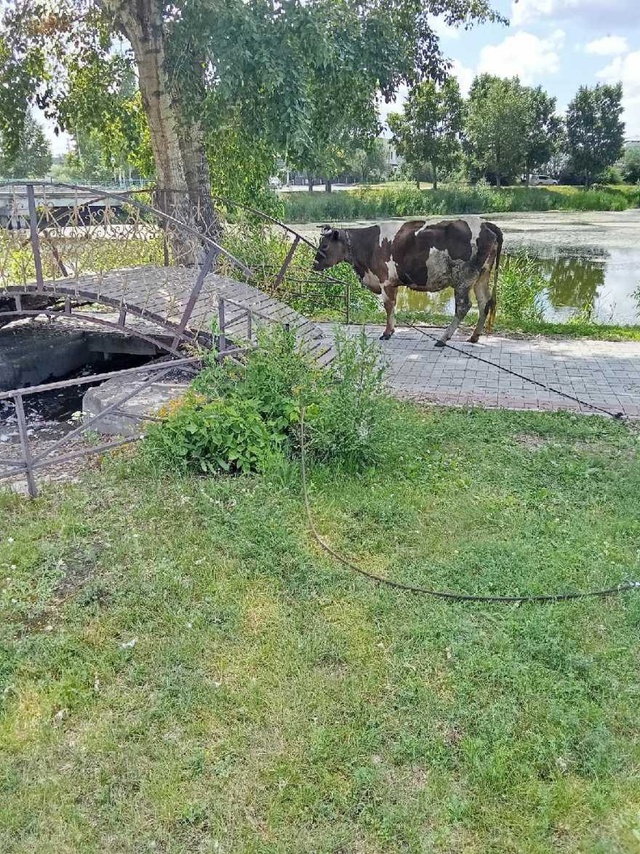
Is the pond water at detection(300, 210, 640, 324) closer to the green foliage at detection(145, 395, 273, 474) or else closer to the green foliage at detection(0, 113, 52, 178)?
the green foliage at detection(145, 395, 273, 474)

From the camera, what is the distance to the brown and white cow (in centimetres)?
884

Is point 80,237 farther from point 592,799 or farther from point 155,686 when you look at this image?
point 592,799

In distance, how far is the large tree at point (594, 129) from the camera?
147ft

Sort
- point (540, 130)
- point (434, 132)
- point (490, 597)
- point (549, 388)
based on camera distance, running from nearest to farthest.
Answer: point (490, 597)
point (549, 388)
point (434, 132)
point (540, 130)

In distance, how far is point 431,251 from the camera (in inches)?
351

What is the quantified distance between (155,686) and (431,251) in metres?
7.32

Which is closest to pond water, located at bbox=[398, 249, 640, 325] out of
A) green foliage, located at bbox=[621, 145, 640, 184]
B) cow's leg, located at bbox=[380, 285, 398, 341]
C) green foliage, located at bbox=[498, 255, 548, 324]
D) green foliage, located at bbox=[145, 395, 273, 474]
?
green foliage, located at bbox=[498, 255, 548, 324]

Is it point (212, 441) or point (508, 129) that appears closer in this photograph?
point (212, 441)

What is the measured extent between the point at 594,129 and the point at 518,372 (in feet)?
147

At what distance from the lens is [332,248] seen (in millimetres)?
9680

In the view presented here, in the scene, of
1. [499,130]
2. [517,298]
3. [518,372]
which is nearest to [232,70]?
[518,372]

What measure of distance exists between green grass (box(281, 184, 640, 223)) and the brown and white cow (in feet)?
38.0

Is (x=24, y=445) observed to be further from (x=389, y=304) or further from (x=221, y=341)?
(x=389, y=304)

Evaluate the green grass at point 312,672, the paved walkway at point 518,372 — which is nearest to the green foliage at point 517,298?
the paved walkway at point 518,372
